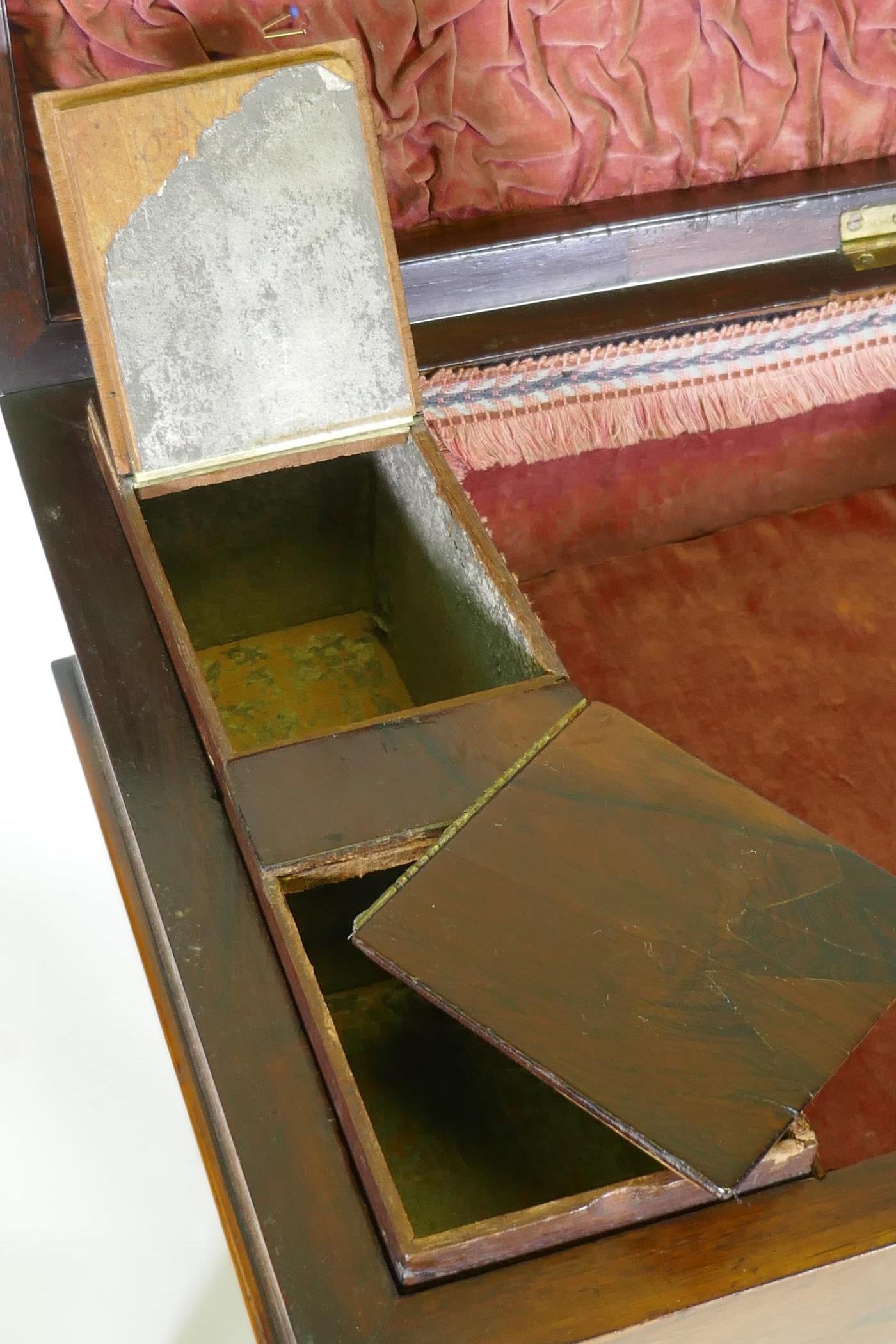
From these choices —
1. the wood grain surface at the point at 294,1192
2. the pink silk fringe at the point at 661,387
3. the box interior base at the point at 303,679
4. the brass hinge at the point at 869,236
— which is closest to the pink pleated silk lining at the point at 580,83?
the brass hinge at the point at 869,236

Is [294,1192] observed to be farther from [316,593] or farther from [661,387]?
[661,387]

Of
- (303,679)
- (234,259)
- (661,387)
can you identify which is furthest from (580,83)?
(303,679)

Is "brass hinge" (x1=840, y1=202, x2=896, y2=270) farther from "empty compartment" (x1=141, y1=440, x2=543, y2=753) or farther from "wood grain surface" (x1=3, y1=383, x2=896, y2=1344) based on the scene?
"wood grain surface" (x1=3, y1=383, x2=896, y2=1344)

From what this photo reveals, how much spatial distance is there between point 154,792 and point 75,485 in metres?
0.36

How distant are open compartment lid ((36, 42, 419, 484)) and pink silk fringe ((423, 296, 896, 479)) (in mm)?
222

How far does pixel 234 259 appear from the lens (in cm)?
109

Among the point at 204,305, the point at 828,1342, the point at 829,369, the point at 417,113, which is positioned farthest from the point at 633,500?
the point at 828,1342

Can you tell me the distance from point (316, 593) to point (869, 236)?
78 cm

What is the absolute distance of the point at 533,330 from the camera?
138 centimetres

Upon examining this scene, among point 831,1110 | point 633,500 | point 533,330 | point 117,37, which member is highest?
point 117,37

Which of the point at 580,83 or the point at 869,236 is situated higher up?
the point at 580,83

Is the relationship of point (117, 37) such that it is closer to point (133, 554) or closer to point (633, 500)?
point (133, 554)

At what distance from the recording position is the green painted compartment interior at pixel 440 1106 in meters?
1.01

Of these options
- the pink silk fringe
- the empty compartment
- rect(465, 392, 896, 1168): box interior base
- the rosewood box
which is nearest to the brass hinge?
the pink silk fringe
